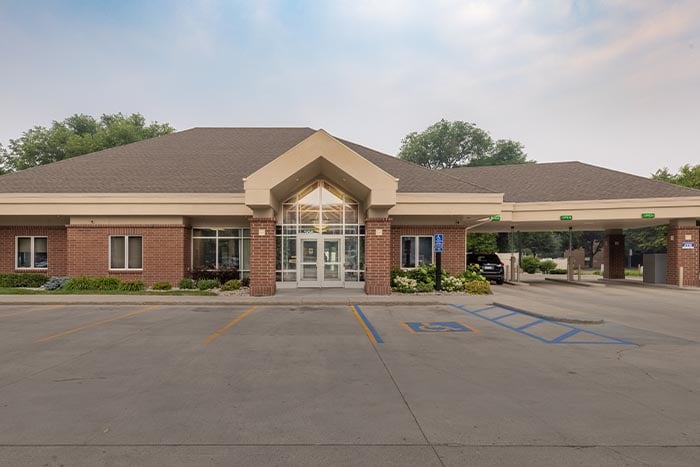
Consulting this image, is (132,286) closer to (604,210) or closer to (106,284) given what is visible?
(106,284)

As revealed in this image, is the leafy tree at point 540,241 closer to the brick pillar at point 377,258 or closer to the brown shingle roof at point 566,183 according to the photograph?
the brown shingle roof at point 566,183

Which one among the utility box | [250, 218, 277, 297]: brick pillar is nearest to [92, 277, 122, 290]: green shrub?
[250, 218, 277, 297]: brick pillar

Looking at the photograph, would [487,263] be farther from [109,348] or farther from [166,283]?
[109,348]

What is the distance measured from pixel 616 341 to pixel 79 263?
22.2 metres

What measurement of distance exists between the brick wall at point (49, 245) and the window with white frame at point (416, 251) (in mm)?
17848

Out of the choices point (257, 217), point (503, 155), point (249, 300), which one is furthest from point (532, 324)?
point (503, 155)

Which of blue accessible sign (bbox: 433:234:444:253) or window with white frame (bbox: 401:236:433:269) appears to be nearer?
blue accessible sign (bbox: 433:234:444:253)

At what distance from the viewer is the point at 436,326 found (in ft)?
35.1

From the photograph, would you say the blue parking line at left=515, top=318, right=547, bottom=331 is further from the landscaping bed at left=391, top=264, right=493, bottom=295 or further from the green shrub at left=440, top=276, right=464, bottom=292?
the green shrub at left=440, top=276, right=464, bottom=292

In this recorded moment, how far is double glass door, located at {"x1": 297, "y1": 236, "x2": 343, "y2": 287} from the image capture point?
19.6 metres

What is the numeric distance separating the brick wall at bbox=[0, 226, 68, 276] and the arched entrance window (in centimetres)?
1177

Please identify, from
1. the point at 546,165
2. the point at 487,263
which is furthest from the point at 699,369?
the point at 546,165

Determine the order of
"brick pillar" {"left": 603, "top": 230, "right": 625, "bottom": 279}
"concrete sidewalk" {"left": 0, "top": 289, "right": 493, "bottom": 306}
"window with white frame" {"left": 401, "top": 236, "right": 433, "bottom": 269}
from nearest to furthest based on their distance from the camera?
"concrete sidewalk" {"left": 0, "top": 289, "right": 493, "bottom": 306}, "window with white frame" {"left": 401, "top": 236, "right": 433, "bottom": 269}, "brick pillar" {"left": 603, "top": 230, "right": 625, "bottom": 279}

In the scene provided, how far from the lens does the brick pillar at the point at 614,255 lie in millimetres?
30172
